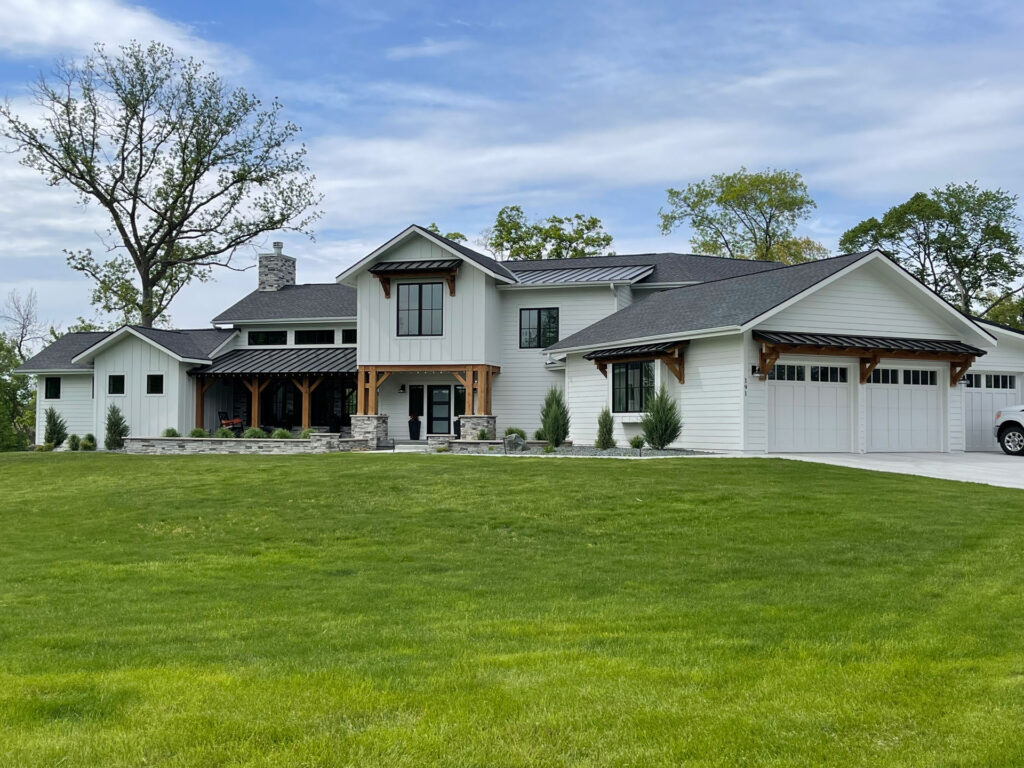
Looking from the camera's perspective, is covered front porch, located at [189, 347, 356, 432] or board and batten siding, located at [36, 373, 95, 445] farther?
board and batten siding, located at [36, 373, 95, 445]

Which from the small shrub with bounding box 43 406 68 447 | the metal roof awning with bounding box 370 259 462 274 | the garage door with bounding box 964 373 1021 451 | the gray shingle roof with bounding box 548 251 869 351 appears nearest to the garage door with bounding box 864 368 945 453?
the garage door with bounding box 964 373 1021 451

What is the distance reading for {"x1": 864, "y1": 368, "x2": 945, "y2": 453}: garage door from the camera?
22844mm

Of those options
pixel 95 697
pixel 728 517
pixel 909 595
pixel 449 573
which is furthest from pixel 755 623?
pixel 728 517

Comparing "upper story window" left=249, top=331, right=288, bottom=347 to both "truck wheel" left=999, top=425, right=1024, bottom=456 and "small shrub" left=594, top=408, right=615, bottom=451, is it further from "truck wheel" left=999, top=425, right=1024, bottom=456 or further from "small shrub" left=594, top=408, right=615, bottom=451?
"truck wheel" left=999, top=425, right=1024, bottom=456

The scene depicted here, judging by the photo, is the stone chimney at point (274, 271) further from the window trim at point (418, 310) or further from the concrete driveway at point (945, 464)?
the concrete driveway at point (945, 464)

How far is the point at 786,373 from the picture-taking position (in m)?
21.9

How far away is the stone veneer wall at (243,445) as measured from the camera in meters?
27.9

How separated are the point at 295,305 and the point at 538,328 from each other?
1043 centimetres

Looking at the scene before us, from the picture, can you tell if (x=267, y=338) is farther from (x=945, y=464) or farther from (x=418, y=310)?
(x=945, y=464)

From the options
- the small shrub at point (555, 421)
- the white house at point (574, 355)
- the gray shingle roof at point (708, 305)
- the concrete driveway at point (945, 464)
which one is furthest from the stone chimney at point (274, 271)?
the concrete driveway at point (945, 464)

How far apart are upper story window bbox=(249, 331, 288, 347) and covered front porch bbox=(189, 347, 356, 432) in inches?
23.2

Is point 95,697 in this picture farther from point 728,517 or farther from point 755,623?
point 728,517

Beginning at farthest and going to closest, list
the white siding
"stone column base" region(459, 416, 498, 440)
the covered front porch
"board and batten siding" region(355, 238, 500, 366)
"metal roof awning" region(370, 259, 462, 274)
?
the covered front porch → "board and batten siding" region(355, 238, 500, 366) → "metal roof awning" region(370, 259, 462, 274) → "stone column base" region(459, 416, 498, 440) → the white siding

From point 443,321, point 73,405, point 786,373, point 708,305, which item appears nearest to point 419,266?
point 443,321
